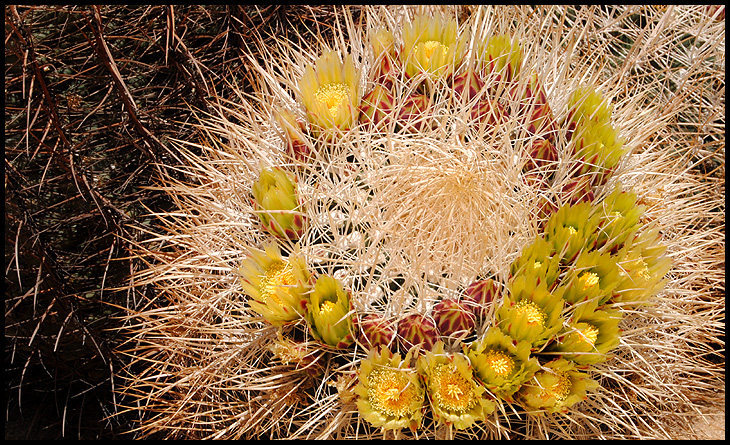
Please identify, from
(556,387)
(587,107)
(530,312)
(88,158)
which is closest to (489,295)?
(530,312)

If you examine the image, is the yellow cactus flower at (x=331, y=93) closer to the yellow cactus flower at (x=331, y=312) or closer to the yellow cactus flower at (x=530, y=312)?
the yellow cactus flower at (x=331, y=312)

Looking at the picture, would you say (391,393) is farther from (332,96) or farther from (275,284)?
(332,96)

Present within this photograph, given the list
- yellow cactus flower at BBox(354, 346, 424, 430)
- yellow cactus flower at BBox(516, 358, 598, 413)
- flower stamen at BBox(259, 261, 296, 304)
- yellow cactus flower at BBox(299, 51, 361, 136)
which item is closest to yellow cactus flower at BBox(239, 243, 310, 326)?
flower stamen at BBox(259, 261, 296, 304)

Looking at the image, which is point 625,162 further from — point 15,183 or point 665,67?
point 15,183

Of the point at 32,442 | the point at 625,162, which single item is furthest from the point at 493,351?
the point at 32,442

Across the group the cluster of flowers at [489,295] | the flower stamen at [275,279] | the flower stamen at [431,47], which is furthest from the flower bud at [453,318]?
the flower stamen at [431,47]

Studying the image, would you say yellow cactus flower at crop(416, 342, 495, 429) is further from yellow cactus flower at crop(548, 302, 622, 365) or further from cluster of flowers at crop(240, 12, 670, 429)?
yellow cactus flower at crop(548, 302, 622, 365)
